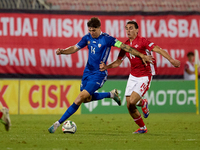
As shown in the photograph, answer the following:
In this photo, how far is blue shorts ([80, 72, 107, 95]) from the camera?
8016mm

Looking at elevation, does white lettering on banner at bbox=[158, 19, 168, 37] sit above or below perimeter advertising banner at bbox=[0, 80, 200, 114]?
above

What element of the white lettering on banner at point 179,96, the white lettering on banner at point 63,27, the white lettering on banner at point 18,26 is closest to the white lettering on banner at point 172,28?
the white lettering on banner at point 179,96

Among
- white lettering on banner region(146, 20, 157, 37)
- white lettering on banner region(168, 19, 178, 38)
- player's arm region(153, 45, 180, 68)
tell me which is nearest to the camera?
player's arm region(153, 45, 180, 68)

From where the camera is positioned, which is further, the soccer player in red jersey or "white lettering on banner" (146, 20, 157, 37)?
"white lettering on banner" (146, 20, 157, 37)

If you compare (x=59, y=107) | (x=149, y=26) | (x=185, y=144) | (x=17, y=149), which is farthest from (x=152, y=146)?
(x=149, y=26)

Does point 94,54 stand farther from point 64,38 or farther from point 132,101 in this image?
point 64,38

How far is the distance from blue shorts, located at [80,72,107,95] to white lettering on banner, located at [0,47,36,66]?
601cm

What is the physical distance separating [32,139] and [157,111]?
7.93m

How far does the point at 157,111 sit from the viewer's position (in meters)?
14.3

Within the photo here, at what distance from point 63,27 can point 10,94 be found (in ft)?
9.46

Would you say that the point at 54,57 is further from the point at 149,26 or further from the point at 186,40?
the point at 186,40

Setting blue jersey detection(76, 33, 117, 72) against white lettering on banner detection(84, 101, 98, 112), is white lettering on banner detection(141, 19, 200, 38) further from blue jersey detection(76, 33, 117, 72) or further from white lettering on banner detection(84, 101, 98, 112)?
blue jersey detection(76, 33, 117, 72)

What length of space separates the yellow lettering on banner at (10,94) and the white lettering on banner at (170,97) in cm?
416

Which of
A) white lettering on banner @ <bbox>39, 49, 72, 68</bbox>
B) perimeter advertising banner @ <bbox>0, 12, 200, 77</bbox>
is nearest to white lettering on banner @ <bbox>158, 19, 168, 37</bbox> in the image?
perimeter advertising banner @ <bbox>0, 12, 200, 77</bbox>
